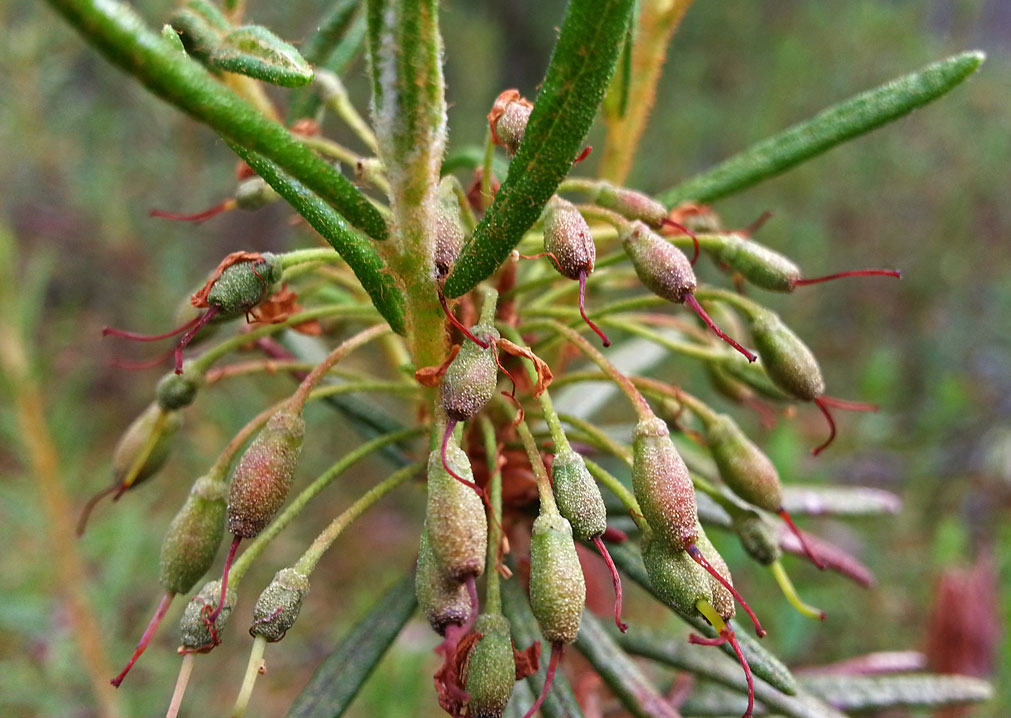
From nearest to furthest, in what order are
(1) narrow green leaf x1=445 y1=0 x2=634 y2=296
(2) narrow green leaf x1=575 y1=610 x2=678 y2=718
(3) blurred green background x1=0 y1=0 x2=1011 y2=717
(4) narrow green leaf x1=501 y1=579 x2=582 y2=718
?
(1) narrow green leaf x1=445 y1=0 x2=634 y2=296
(4) narrow green leaf x1=501 y1=579 x2=582 y2=718
(2) narrow green leaf x1=575 y1=610 x2=678 y2=718
(3) blurred green background x1=0 y1=0 x2=1011 y2=717

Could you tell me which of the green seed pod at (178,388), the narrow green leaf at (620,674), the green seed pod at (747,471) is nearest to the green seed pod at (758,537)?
the green seed pod at (747,471)

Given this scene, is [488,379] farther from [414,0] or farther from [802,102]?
[802,102]

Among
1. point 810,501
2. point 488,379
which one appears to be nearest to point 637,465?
point 488,379

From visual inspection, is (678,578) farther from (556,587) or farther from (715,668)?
(715,668)

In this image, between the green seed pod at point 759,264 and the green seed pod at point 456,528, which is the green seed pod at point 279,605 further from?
the green seed pod at point 759,264

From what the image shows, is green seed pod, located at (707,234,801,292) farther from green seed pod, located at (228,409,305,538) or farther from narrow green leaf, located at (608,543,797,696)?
green seed pod, located at (228,409,305,538)

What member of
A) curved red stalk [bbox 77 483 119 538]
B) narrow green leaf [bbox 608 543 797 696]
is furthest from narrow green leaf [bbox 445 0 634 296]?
curved red stalk [bbox 77 483 119 538]
